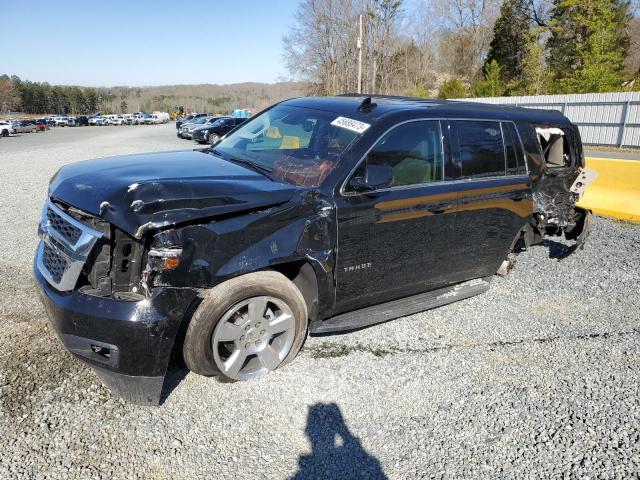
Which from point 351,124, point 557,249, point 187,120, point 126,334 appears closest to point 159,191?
point 126,334

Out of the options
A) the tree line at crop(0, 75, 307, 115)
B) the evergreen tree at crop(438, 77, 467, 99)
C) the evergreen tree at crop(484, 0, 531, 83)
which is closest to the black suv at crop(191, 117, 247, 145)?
the evergreen tree at crop(438, 77, 467, 99)

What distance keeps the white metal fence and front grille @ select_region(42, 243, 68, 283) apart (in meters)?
21.5

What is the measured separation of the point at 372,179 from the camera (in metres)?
3.29

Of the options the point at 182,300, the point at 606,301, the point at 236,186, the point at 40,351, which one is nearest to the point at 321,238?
the point at 236,186

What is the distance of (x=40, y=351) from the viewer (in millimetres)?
3363

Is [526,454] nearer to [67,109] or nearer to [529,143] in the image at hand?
[529,143]

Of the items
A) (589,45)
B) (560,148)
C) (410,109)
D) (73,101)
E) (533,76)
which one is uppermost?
(589,45)

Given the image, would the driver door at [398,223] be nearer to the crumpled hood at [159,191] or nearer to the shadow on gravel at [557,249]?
the crumpled hood at [159,191]

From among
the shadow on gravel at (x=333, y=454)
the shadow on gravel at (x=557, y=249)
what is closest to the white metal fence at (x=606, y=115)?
the shadow on gravel at (x=557, y=249)

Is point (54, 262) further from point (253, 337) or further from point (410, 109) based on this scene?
point (410, 109)

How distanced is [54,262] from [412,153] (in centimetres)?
270

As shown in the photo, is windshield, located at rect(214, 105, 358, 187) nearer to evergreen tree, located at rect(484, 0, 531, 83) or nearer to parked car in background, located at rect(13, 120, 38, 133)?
parked car in background, located at rect(13, 120, 38, 133)

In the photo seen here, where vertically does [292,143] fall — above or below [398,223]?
above

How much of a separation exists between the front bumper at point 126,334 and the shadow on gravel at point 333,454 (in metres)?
0.96
